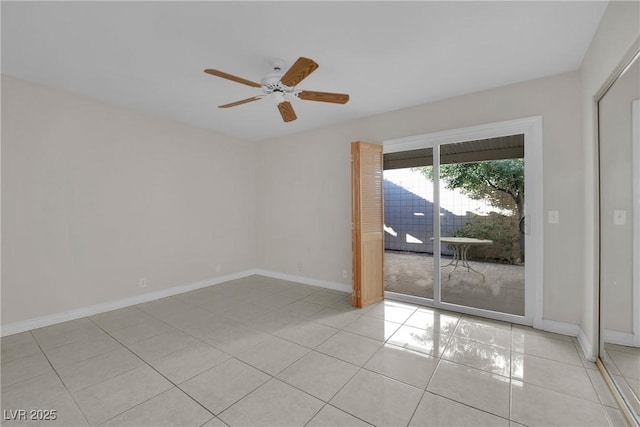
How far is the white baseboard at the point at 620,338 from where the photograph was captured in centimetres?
175

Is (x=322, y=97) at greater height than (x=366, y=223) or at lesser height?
greater

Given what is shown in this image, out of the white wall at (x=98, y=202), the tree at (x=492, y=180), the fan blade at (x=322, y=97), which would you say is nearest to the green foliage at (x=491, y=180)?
the tree at (x=492, y=180)

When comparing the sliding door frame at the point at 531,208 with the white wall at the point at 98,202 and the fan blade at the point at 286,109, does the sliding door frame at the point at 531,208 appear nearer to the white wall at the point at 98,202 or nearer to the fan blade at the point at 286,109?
the fan blade at the point at 286,109

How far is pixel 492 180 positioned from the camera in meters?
3.11

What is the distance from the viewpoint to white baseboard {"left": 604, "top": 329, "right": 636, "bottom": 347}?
Answer: 175 centimetres

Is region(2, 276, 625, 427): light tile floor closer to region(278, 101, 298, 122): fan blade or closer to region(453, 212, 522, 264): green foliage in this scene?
region(453, 212, 522, 264): green foliage

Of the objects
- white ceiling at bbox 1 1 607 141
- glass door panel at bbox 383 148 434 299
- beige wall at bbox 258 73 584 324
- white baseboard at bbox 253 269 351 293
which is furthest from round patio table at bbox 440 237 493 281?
white ceiling at bbox 1 1 607 141

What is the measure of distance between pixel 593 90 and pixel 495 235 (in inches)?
62.6

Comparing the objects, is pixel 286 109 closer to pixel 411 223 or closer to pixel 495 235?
pixel 411 223

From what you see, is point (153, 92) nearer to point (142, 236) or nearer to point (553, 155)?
point (142, 236)

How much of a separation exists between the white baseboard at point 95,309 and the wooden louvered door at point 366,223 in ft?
8.34

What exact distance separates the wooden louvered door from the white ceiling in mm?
766

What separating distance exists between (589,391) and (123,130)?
5.23 metres

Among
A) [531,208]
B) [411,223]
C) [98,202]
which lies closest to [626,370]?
[531,208]
